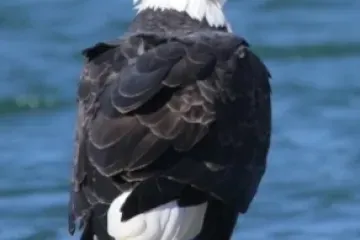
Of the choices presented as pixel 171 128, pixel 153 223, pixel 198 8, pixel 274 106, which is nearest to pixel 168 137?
pixel 171 128

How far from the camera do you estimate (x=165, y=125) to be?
11117 mm

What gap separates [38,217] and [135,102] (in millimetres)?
3972

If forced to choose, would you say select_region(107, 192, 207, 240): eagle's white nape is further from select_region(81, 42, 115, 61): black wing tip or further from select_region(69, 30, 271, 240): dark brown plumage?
select_region(81, 42, 115, 61): black wing tip

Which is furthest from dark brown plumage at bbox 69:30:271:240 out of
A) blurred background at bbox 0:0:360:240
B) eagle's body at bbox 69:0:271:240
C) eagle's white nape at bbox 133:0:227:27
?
blurred background at bbox 0:0:360:240

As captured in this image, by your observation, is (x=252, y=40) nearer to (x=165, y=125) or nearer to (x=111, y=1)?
(x=111, y=1)

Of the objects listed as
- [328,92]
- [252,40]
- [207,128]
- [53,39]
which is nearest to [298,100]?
[328,92]

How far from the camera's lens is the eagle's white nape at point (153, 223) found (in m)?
10.9

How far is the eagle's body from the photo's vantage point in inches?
432

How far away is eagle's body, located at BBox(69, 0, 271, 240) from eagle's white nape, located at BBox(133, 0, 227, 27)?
772 mm

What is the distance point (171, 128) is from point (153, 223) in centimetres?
54

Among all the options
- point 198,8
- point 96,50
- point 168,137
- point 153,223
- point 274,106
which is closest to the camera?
point 153,223

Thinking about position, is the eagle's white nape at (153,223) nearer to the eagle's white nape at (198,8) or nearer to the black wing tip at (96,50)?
the black wing tip at (96,50)

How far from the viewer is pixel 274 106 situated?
1686 cm

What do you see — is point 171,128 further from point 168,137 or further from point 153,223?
point 153,223
